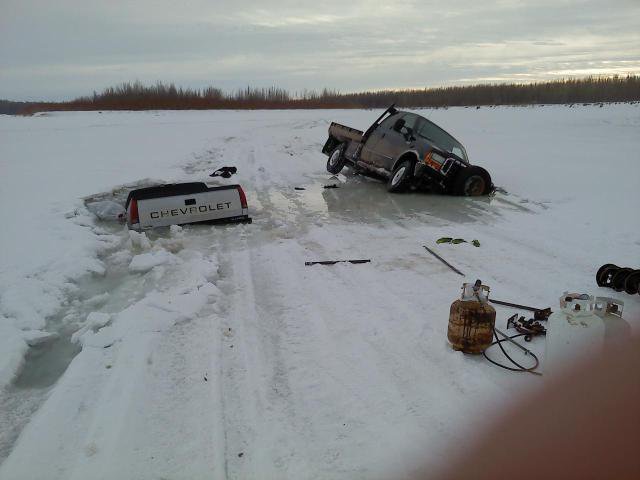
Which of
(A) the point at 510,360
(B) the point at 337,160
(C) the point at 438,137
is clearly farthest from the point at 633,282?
(B) the point at 337,160

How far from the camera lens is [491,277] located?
5492 millimetres

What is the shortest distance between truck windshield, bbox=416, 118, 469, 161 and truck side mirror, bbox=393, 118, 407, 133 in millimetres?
362

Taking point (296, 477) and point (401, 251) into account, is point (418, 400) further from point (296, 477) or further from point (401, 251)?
point (401, 251)

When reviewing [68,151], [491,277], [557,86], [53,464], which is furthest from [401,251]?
[557,86]

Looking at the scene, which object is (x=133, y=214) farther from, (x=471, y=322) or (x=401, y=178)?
(x=401, y=178)

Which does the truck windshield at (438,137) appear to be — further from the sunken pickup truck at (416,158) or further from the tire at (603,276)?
the tire at (603,276)

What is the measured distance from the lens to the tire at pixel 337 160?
12.3 metres

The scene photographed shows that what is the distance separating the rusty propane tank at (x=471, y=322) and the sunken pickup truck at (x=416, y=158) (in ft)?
21.7

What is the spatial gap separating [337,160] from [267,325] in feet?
28.0

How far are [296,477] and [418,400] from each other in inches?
40.3

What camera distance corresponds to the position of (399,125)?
34.9ft

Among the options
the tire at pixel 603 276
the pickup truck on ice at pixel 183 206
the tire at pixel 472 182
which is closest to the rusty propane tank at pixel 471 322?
the tire at pixel 603 276

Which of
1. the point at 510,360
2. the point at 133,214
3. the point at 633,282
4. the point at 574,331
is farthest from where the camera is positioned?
the point at 133,214

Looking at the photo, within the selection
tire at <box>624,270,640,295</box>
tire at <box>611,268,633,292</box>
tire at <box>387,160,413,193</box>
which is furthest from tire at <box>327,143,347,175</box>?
tire at <box>624,270,640,295</box>
